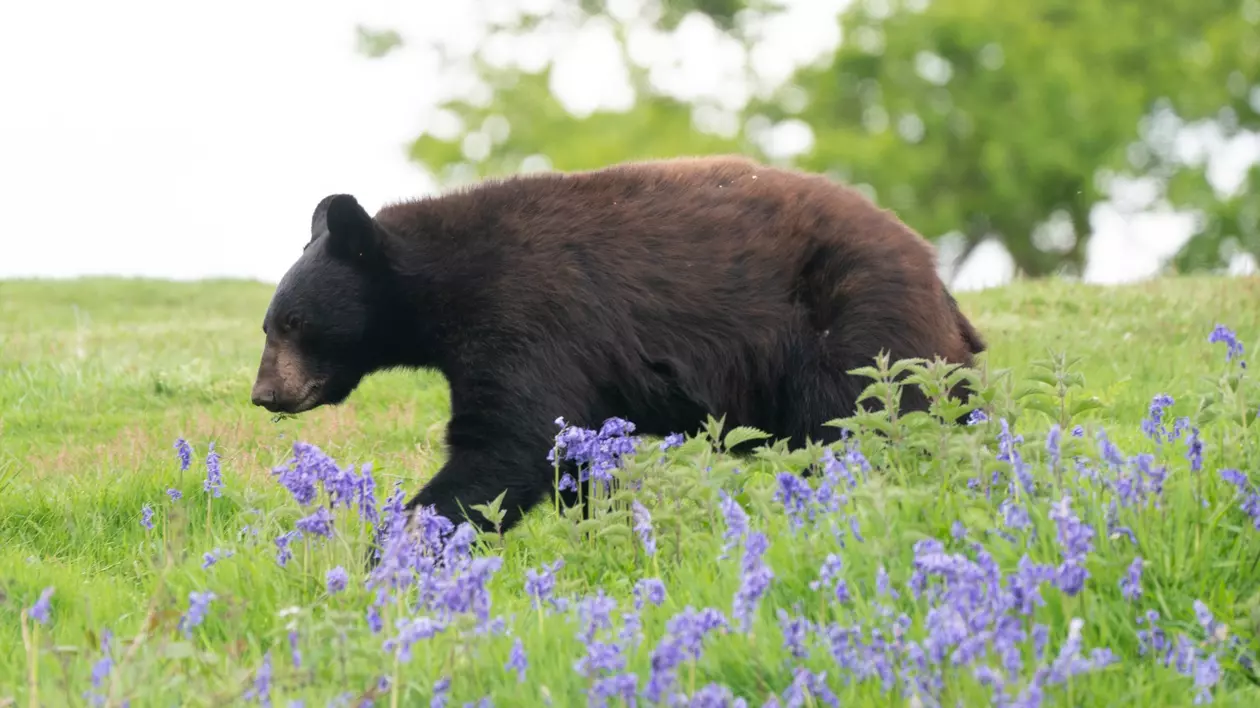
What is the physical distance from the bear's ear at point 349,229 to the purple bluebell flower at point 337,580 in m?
2.31

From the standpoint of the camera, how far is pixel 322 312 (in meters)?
6.04

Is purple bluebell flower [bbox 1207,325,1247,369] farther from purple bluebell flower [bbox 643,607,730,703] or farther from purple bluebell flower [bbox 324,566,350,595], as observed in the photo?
purple bluebell flower [bbox 324,566,350,595]

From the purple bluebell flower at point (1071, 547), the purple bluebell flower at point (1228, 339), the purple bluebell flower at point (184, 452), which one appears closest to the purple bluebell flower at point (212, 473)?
the purple bluebell flower at point (184, 452)

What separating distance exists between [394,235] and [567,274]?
2.72 feet

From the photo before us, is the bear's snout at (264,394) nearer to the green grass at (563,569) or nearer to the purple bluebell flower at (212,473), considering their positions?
the green grass at (563,569)

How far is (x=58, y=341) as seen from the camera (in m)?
12.3

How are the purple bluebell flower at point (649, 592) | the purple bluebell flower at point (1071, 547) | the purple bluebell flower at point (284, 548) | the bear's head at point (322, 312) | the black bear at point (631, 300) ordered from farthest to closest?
1. the bear's head at point (322, 312)
2. the black bear at point (631, 300)
3. the purple bluebell flower at point (284, 548)
4. the purple bluebell flower at point (649, 592)
5. the purple bluebell flower at point (1071, 547)

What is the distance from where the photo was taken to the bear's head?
6016mm

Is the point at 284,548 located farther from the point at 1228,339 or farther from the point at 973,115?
the point at 973,115

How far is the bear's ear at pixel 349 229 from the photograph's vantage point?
583cm

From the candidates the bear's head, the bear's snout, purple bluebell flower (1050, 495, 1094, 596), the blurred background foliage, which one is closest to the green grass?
purple bluebell flower (1050, 495, 1094, 596)

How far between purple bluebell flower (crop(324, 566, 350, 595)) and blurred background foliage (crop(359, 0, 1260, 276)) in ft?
80.8

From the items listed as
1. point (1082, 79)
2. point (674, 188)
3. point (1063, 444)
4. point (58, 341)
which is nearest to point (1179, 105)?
point (1082, 79)

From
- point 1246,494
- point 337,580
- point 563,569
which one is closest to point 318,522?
point 337,580
